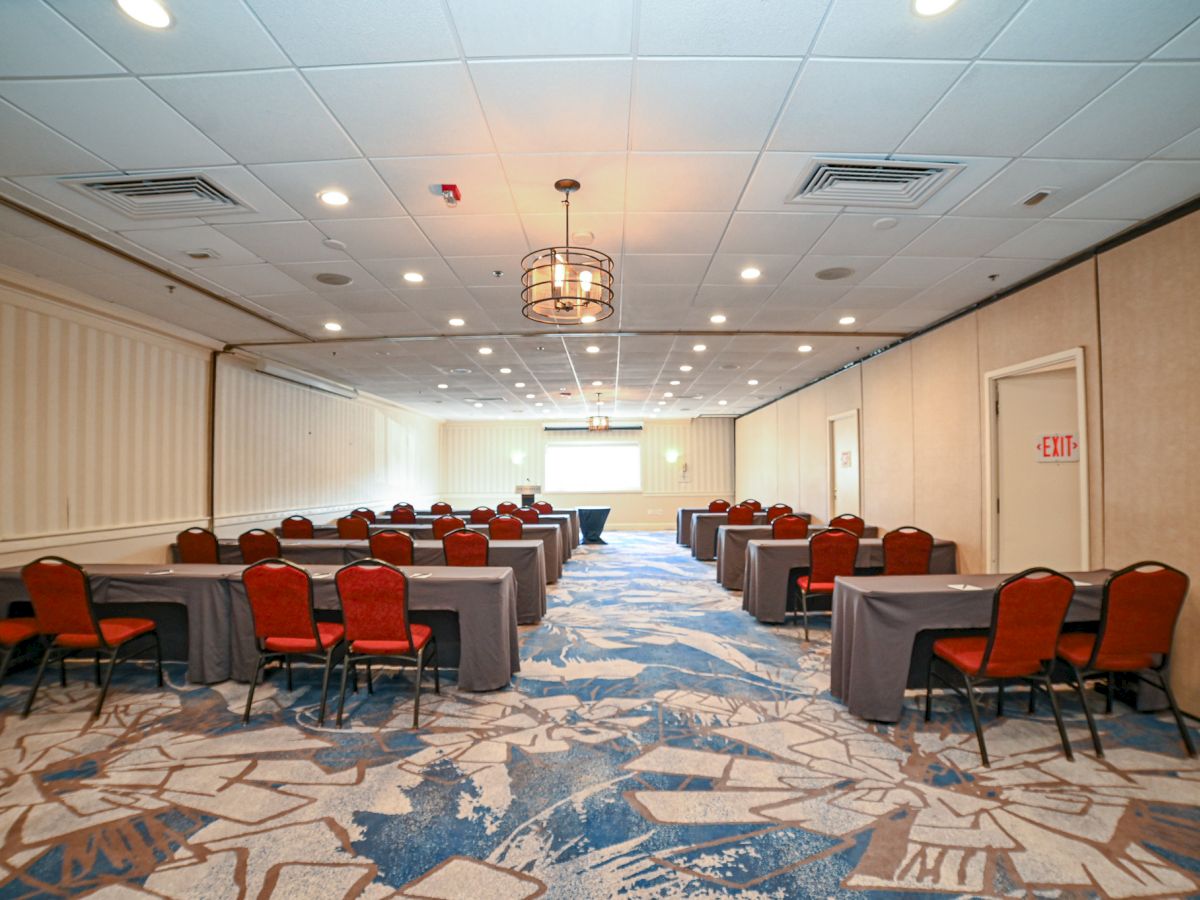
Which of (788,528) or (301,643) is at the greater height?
(788,528)

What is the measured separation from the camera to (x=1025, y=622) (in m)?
3.26

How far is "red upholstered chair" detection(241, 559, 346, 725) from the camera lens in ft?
12.4

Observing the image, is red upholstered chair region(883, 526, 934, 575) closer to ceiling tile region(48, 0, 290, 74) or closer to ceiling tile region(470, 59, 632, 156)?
ceiling tile region(470, 59, 632, 156)

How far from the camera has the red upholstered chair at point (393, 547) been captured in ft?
20.6

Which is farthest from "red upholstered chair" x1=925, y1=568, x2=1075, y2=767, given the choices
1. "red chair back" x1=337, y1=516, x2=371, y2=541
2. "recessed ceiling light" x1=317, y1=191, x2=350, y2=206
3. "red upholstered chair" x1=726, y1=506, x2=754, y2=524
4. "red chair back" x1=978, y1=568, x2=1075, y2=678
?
"red chair back" x1=337, y1=516, x2=371, y2=541

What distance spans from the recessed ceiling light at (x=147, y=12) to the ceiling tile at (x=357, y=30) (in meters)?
0.38

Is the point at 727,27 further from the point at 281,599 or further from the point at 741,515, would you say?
the point at 741,515

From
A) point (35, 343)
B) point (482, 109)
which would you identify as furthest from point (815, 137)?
point (35, 343)

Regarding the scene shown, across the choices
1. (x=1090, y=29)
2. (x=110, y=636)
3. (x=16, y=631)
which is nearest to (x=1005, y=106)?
(x=1090, y=29)

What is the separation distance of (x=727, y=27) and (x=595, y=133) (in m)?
0.95

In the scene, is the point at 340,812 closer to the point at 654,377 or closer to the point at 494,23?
the point at 494,23

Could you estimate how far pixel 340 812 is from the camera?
2.77 metres

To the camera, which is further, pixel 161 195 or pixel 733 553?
pixel 733 553

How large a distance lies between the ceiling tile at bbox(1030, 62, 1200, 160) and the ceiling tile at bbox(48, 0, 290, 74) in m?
4.02
